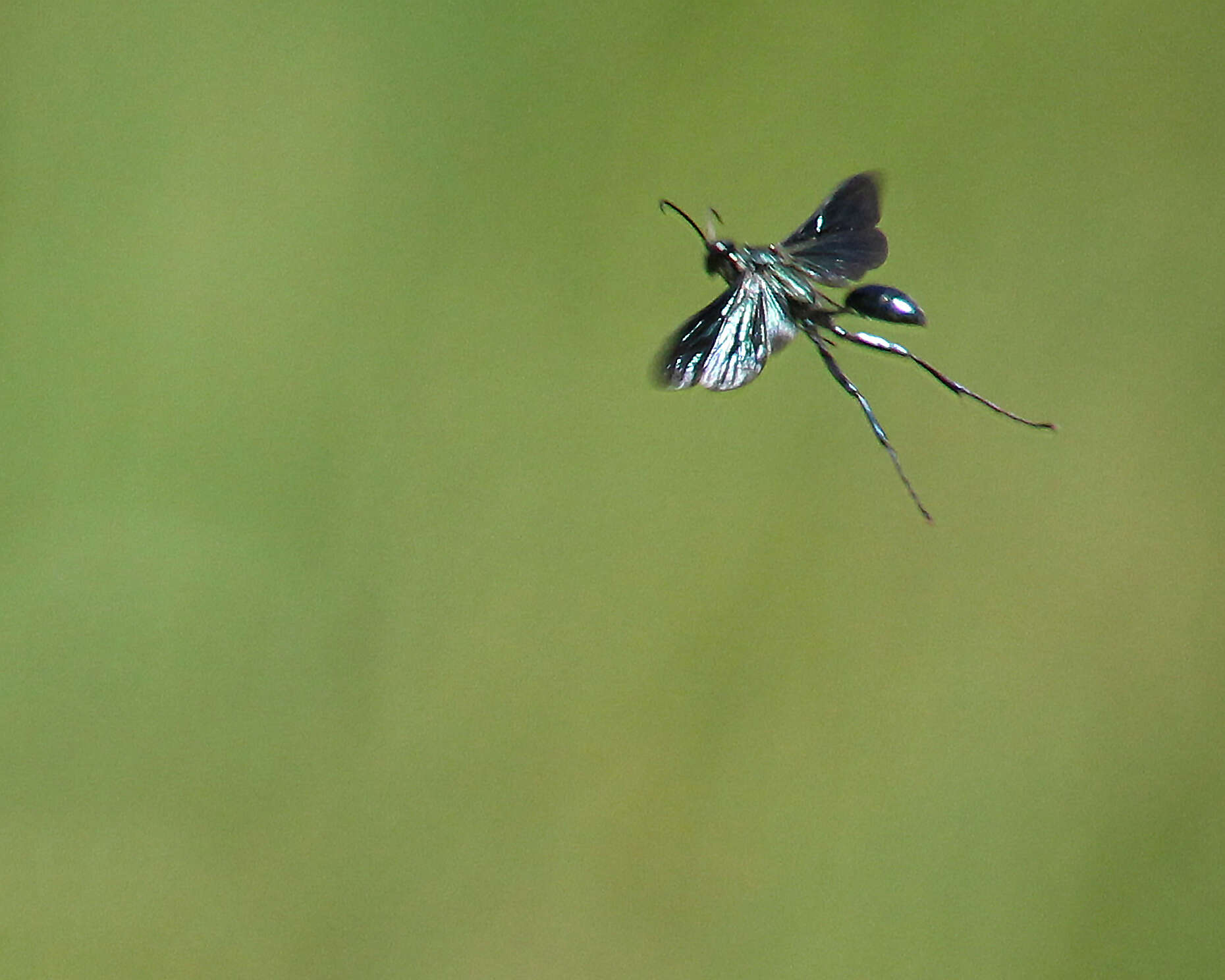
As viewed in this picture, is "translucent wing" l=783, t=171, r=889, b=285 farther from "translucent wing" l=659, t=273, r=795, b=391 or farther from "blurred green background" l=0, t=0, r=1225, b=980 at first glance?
"blurred green background" l=0, t=0, r=1225, b=980

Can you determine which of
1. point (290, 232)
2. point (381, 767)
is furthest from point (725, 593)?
point (290, 232)

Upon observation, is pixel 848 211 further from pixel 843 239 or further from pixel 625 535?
pixel 625 535

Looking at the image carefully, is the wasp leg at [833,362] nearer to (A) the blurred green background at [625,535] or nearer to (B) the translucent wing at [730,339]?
(B) the translucent wing at [730,339]

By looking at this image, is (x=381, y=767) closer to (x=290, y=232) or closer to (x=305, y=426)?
(x=305, y=426)

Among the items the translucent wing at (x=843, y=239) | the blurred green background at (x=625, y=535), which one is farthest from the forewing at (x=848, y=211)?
the blurred green background at (x=625, y=535)

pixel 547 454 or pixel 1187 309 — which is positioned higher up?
pixel 1187 309

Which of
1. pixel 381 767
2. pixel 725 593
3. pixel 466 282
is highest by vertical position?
pixel 466 282

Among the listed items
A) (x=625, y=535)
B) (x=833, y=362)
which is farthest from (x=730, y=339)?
(x=625, y=535)
